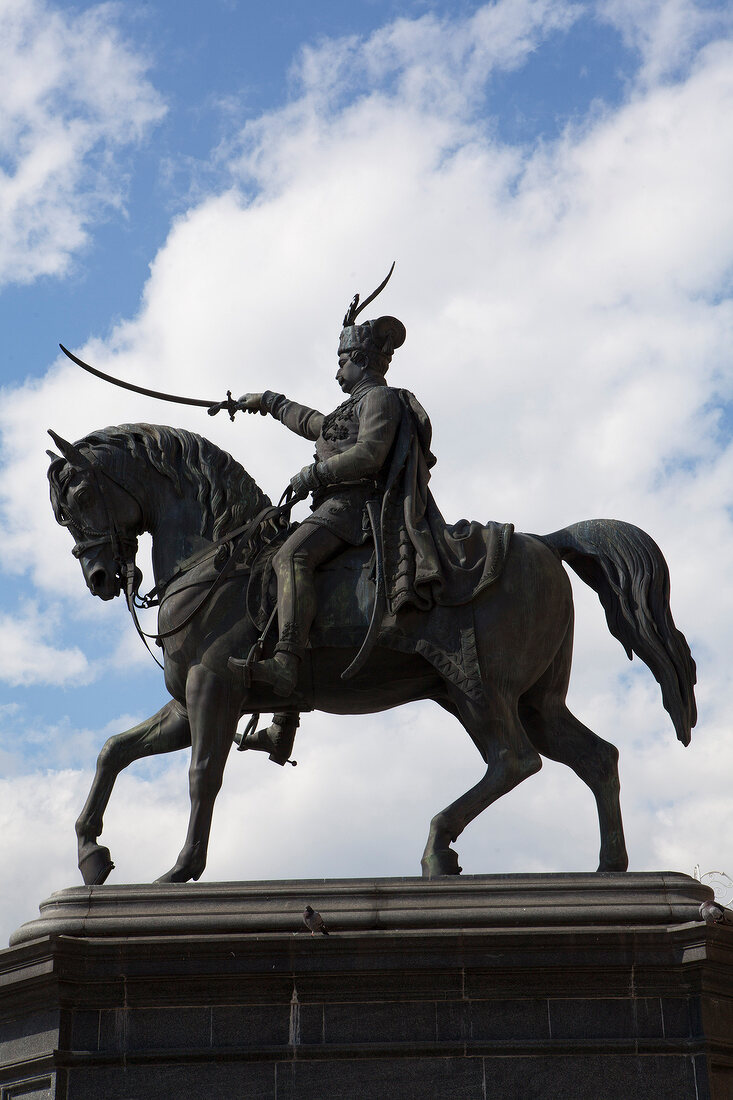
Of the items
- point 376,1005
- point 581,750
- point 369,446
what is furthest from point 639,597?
point 376,1005

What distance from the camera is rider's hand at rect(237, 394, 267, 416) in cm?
1185

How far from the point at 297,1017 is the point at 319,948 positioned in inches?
16.0

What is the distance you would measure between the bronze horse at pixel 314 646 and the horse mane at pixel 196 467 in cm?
1

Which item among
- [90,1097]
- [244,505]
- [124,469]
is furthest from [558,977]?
[124,469]

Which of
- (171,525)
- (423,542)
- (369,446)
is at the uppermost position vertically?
(369,446)

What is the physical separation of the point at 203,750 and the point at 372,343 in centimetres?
335

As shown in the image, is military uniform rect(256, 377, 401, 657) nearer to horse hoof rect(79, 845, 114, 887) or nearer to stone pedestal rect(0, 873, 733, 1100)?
horse hoof rect(79, 845, 114, 887)

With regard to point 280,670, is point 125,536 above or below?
above

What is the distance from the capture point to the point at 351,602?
10430 millimetres

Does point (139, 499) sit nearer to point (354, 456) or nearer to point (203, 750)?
point (354, 456)

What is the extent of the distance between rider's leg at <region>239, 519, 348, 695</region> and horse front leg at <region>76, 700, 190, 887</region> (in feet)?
3.25

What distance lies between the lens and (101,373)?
11.7 m

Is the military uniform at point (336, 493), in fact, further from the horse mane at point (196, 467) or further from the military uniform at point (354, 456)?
the horse mane at point (196, 467)

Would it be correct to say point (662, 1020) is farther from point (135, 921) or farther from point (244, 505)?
point (244, 505)
